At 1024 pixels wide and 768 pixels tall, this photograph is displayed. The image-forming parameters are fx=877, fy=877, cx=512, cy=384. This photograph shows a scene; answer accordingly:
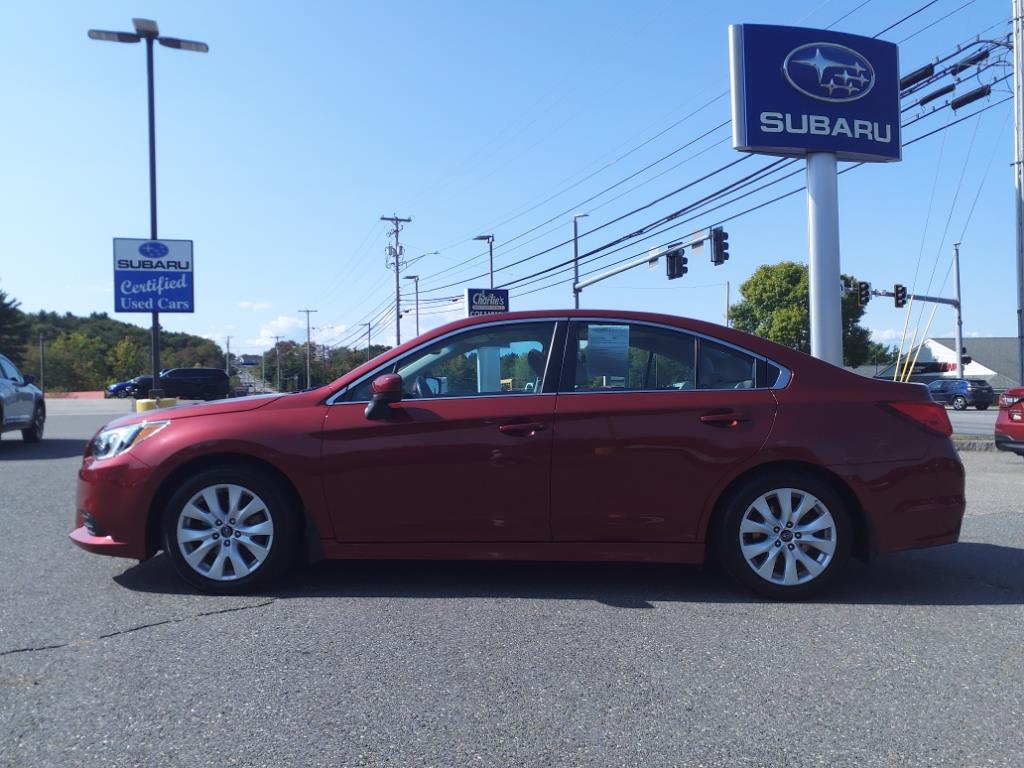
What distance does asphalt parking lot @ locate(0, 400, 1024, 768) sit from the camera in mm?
3098

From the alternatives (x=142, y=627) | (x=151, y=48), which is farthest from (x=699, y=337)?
(x=151, y=48)

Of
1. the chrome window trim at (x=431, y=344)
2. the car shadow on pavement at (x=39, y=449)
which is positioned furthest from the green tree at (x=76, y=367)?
the chrome window trim at (x=431, y=344)

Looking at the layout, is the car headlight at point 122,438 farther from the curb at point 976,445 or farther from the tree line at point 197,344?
the tree line at point 197,344

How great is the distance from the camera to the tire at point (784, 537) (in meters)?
4.87

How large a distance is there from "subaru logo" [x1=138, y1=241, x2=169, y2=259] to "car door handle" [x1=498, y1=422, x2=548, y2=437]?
17.5 meters

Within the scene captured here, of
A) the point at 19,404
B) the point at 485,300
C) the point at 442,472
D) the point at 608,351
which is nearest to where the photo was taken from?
the point at 442,472

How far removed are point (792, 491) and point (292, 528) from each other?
2.80 metres

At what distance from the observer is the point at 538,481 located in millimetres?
4848

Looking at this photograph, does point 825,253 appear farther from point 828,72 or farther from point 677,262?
point 677,262

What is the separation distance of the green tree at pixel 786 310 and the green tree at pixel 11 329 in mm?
59930

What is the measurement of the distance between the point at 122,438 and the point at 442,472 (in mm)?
1896

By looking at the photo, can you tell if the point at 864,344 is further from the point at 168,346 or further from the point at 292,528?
the point at 168,346

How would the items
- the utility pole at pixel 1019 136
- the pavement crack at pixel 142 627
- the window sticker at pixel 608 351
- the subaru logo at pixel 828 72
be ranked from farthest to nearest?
the utility pole at pixel 1019 136 → the subaru logo at pixel 828 72 → the window sticker at pixel 608 351 → the pavement crack at pixel 142 627

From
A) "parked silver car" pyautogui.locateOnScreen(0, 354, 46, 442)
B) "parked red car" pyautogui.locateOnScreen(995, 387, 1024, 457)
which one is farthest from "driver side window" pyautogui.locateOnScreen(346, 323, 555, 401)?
"parked silver car" pyautogui.locateOnScreen(0, 354, 46, 442)
